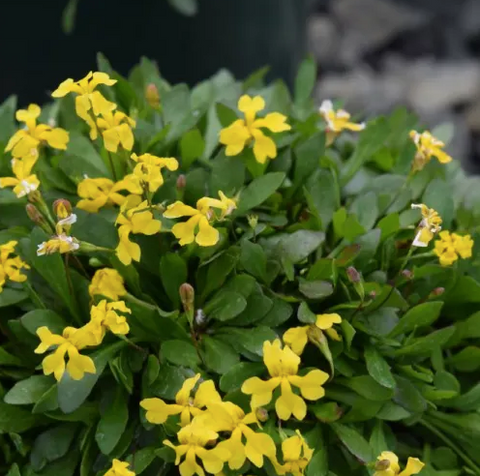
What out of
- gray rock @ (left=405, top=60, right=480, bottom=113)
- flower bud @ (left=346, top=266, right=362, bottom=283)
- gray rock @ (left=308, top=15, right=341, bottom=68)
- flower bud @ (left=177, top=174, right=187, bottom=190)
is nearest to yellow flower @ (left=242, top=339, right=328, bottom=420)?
flower bud @ (left=346, top=266, right=362, bottom=283)

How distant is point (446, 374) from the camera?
33.7 inches

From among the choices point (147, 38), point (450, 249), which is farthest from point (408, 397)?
point (147, 38)

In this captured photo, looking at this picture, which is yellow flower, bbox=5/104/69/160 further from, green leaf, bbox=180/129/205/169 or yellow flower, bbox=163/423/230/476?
yellow flower, bbox=163/423/230/476

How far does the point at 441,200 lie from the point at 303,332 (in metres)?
0.28

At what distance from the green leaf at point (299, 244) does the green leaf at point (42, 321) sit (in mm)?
232

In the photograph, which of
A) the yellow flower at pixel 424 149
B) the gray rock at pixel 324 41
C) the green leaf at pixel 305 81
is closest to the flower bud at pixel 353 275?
the yellow flower at pixel 424 149

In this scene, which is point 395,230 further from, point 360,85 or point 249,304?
point 360,85

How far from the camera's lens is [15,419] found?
826 mm

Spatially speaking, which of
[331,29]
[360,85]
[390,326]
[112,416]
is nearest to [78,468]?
[112,416]

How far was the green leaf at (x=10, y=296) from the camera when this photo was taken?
859mm

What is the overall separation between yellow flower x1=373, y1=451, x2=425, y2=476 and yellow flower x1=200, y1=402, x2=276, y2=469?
0.10 metres

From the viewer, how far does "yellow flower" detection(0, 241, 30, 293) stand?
83 cm

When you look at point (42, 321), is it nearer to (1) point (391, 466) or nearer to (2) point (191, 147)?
(2) point (191, 147)

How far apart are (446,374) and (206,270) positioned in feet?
0.86
